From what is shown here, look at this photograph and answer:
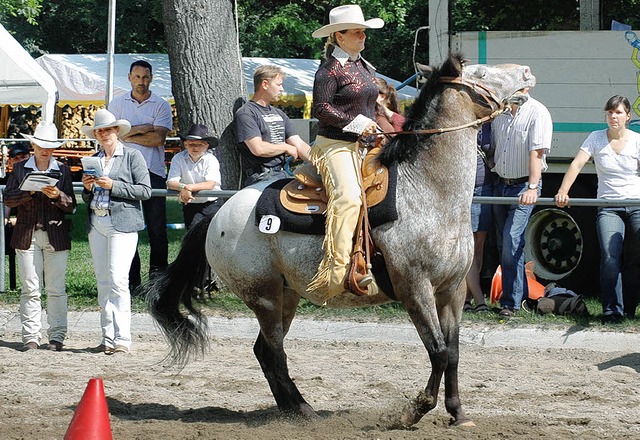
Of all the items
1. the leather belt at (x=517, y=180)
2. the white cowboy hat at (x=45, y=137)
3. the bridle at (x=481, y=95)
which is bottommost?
the leather belt at (x=517, y=180)

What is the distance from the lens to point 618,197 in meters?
9.44

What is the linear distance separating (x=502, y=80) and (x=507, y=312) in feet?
11.4

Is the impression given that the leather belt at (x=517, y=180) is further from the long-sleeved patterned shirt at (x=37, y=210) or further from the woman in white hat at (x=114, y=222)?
the long-sleeved patterned shirt at (x=37, y=210)

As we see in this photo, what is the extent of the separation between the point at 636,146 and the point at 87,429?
6.11m

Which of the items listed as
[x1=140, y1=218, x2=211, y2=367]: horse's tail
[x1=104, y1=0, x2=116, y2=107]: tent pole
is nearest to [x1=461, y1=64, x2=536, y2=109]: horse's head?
[x1=140, y1=218, x2=211, y2=367]: horse's tail

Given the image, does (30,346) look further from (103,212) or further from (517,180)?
(517,180)

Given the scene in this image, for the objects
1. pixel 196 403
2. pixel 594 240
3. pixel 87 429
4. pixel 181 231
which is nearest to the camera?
pixel 87 429

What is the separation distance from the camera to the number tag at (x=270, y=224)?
6578mm

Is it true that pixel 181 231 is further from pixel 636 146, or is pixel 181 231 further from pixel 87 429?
pixel 87 429

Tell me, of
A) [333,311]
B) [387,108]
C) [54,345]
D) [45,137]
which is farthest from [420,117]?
[54,345]

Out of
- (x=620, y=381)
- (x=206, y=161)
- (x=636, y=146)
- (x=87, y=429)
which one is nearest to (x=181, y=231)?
(x=206, y=161)

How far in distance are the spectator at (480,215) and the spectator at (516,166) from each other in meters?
0.13

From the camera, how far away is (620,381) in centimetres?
762

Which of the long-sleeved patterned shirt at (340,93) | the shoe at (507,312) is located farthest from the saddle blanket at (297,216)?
the shoe at (507,312)
